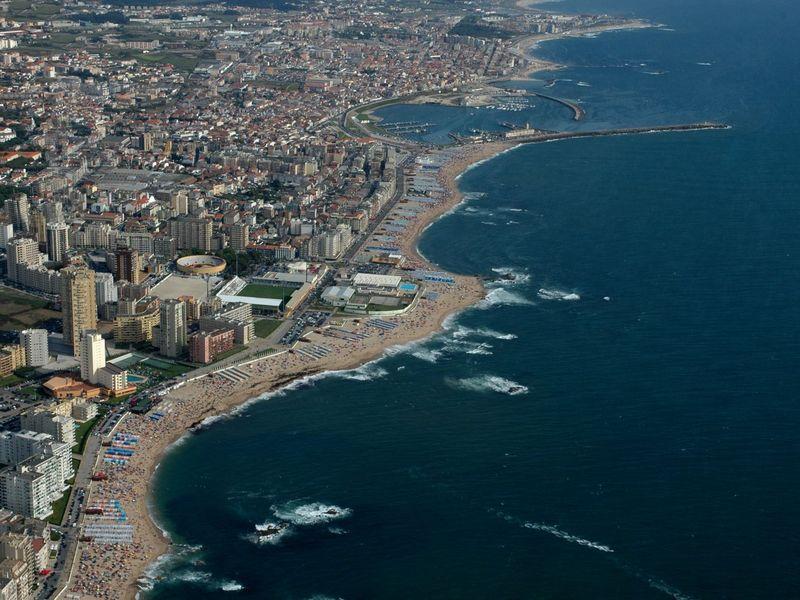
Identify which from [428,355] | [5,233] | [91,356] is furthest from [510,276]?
[5,233]

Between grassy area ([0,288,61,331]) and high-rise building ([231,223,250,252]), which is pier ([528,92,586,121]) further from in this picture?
grassy area ([0,288,61,331])

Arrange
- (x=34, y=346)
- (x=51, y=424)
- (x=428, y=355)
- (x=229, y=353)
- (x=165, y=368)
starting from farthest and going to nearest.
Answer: (x=428, y=355) < (x=229, y=353) < (x=165, y=368) < (x=34, y=346) < (x=51, y=424)

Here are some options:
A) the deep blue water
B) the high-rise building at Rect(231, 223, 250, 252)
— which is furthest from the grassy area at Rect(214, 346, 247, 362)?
the high-rise building at Rect(231, 223, 250, 252)

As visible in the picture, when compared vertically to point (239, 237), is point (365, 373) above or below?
below

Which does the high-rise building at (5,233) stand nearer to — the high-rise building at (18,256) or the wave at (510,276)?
the high-rise building at (18,256)

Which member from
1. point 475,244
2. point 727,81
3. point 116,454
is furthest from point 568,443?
point 727,81

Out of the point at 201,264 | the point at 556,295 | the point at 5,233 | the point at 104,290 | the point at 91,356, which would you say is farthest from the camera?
the point at 5,233

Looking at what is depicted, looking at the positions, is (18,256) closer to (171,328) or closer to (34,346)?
(34,346)

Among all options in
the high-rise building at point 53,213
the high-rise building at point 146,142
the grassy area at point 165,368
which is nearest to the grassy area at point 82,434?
the grassy area at point 165,368

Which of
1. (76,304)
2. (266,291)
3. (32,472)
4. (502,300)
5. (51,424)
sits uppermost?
(76,304)
